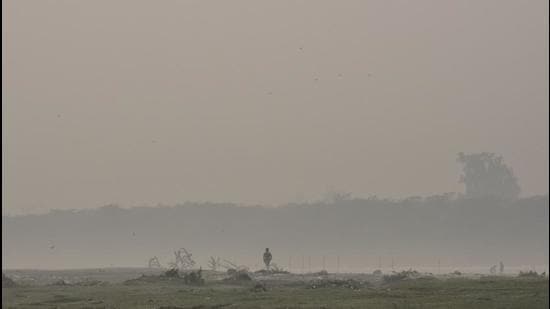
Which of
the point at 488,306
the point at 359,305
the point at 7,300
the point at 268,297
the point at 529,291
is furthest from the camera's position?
the point at 7,300

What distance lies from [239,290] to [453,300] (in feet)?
67.7

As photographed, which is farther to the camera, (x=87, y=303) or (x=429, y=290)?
(x=429, y=290)

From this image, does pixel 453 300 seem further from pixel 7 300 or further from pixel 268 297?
pixel 7 300

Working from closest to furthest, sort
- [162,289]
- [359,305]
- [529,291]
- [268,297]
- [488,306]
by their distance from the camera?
[488,306] → [359,305] → [529,291] → [268,297] → [162,289]

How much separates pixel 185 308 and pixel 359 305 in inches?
406

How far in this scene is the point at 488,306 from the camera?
43.3 metres

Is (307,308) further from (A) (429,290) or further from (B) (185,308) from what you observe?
(A) (429,290)

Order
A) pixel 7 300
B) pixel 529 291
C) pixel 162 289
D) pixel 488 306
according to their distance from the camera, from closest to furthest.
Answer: pixel 488 306, pixel 529 291, pixel 7 300, pixel 162 289

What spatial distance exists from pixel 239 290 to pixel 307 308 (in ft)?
61.5

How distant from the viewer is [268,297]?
54.8m

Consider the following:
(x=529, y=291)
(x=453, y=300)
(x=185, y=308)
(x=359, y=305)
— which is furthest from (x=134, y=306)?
(x=529, y=291)

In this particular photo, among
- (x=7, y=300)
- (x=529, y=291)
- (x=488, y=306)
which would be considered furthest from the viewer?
(x=7, y=300)

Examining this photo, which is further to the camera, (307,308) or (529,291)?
(529,291)

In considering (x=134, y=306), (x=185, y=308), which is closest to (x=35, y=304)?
(x=134, y=306)
